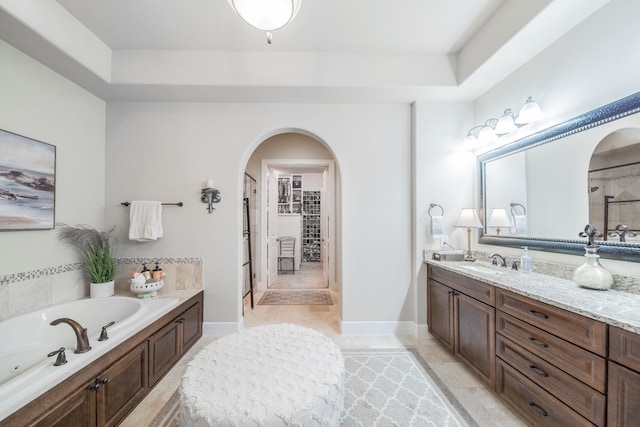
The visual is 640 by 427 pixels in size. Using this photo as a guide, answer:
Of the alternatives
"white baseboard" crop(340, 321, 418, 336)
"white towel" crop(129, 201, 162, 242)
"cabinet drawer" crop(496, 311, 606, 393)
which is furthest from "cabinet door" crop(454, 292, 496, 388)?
"white towel" crop(129, 201, 162, 242)

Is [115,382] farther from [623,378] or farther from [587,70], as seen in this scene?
[587,70]

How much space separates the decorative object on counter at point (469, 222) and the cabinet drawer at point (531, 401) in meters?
1.13

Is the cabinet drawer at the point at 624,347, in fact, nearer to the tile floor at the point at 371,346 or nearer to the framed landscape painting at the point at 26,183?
the tile floor at the point at 371,346

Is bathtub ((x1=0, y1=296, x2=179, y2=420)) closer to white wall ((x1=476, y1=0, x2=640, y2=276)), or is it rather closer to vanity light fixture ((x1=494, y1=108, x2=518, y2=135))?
white wall ((x1=476, y1=0, x2=640, y2=276))

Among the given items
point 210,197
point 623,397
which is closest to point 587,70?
point 623,397

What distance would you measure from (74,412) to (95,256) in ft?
5.34

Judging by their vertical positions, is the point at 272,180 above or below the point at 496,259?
above

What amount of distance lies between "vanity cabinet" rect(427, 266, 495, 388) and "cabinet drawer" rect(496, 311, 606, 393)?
0.14 metres

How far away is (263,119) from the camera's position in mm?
2859

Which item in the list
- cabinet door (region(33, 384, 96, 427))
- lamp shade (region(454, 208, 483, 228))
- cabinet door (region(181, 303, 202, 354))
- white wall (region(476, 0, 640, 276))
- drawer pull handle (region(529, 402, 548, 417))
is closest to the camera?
cabinet door (region(33, 384, 96, 427))

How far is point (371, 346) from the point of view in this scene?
2.57m

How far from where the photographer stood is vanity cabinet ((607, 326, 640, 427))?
1035mm

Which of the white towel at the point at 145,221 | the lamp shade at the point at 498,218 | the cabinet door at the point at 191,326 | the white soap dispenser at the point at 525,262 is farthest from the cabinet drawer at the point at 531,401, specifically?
the white towel at the point at 145,221

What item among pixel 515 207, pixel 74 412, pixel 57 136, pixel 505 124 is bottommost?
pixel 74 412
